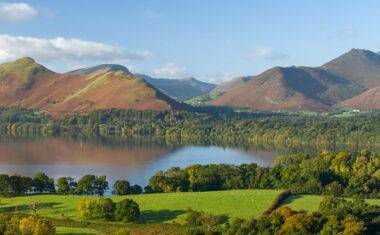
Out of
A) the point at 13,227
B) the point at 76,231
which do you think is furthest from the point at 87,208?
the point at 13,227

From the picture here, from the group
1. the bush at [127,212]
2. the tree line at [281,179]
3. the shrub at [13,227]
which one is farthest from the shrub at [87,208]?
the tree line at [281,179]

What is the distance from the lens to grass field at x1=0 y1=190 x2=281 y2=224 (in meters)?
40.7

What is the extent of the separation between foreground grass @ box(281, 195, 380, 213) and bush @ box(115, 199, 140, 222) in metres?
14.5

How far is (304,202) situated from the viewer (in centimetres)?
4428

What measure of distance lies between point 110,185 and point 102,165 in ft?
62.6

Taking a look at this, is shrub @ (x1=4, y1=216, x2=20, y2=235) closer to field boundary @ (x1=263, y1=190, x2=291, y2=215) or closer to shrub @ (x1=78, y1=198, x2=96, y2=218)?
shrub @ (x1=78, y1=198, x2=96, y2=218)

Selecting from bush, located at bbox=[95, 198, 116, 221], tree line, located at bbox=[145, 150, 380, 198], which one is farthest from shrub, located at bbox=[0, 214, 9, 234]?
tree line, located at bbox=[145, 150, 380, 198]

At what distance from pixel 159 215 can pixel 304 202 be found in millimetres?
14502

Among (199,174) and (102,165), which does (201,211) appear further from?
(102,165)

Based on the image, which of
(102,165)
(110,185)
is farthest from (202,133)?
(110,185)

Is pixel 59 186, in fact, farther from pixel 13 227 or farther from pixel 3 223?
pixel 13 227

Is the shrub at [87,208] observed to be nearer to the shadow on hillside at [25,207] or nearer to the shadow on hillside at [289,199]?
the shadow on hillside at [25,207]

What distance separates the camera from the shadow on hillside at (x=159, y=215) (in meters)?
40.0

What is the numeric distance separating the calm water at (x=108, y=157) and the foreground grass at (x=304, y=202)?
21823 mm
